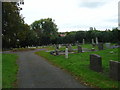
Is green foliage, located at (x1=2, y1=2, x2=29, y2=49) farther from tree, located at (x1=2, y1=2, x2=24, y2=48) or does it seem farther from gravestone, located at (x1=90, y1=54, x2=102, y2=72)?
gravestone, located at (x1=90, y1=54, x2=102, y2=72)

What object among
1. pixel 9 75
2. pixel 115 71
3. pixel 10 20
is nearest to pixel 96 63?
pixel 115 71

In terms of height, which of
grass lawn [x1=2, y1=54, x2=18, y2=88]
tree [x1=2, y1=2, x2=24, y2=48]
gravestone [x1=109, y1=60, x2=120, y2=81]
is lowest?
grass lawn [x1=2, y1=54, x2=18, y2=88]

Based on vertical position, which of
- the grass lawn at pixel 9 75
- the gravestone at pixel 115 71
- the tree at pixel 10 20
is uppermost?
the tree at pixel 10 20

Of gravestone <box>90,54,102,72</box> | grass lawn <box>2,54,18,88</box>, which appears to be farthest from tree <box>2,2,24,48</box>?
gravestone <box>90,54,102,72</box>

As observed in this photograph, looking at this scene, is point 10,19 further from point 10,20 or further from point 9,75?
point 9,75

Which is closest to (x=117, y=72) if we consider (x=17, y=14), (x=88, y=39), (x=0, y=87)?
(x=0, y=87)

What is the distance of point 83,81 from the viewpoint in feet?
30.7

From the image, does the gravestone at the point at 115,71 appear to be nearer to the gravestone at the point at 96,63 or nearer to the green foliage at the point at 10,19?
the gravestone at the point at 96,63

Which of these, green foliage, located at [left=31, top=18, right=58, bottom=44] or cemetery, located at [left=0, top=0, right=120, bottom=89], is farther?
green foliage, located at [left=31, top=18, right=58, bottom=44]

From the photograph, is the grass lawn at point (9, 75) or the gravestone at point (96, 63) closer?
the grass lawn at point (9, 75)

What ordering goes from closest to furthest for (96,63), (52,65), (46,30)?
(96,63), (52,65), (46,30)

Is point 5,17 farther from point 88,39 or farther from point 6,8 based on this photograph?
point 88,39

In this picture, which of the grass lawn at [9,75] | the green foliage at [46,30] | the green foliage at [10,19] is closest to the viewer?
the grass lawn at [9,75]

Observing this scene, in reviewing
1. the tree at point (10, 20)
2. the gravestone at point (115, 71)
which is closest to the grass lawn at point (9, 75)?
the gravestone at point (115, 71)
